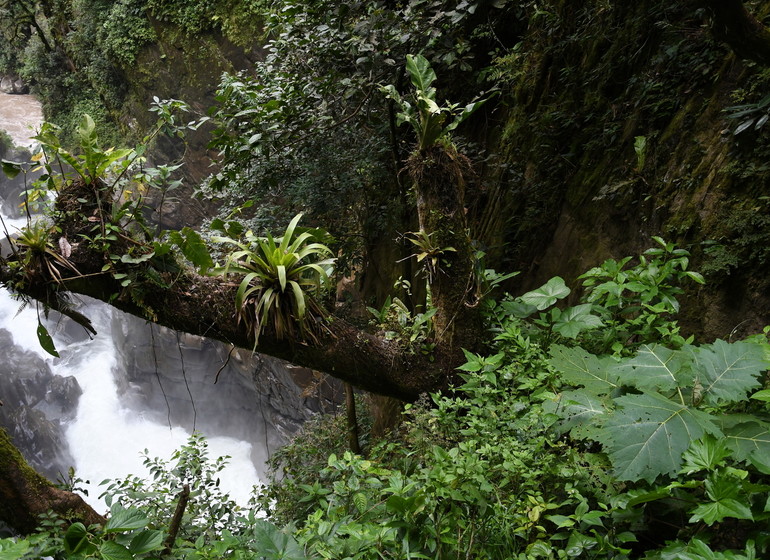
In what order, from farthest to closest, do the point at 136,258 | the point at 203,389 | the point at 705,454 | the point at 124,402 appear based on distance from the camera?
the point at 124,402, the point at 203,389, the point at 136,258, the point at 705,454

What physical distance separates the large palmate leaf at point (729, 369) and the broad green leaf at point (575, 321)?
0.79 meters

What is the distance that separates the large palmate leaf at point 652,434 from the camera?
4.48 feet

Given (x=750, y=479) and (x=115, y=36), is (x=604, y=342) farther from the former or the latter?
(x=115, y=36)

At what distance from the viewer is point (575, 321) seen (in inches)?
97.0

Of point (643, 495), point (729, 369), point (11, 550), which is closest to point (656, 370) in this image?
point (729, 369)

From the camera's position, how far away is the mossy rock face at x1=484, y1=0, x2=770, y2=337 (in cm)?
249

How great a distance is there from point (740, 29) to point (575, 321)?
1461 millimetres

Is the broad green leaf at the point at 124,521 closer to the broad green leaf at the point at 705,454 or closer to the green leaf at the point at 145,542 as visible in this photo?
the green leaf at the point at 145,542

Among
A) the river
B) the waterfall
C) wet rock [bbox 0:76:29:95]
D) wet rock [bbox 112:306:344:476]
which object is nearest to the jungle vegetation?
wet rock [bbox 112:306:344:476]

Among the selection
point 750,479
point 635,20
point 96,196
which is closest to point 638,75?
point 635,20

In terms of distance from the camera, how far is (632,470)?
1.37 m

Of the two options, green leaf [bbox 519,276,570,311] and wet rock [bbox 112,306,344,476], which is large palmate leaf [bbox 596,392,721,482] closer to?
green leaf [bbox 519,276,570,311]

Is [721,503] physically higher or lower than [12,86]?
lower

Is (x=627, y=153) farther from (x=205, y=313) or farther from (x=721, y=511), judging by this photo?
(x=205, y=313)
